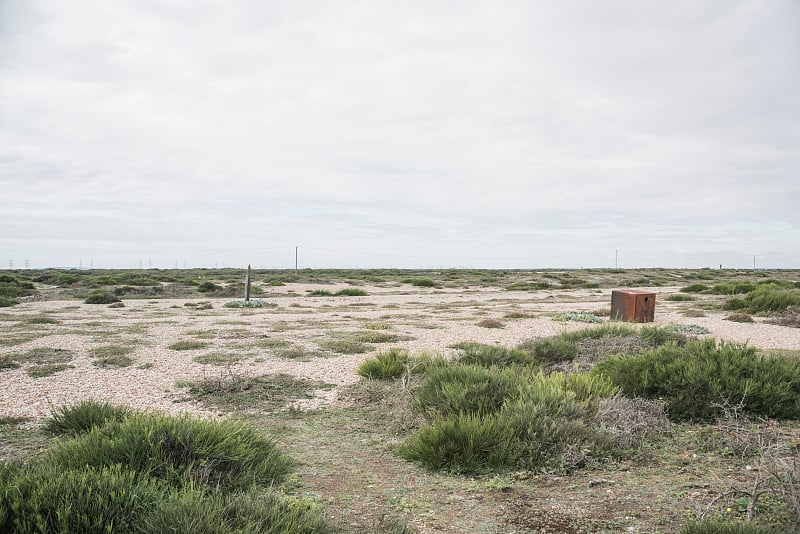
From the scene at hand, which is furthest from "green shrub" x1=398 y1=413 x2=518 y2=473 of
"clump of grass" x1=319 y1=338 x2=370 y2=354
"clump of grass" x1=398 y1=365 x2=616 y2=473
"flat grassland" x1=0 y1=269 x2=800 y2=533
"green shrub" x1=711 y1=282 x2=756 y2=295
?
"green shrub" x1=711 y1=282 x2=756 y2=295

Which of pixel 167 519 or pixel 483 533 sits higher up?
pixel 167 519

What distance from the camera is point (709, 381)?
18.4ft

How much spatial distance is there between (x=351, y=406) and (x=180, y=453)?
3.03 metres

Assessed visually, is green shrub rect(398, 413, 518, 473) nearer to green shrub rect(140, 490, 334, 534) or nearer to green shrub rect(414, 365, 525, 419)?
green shrub rect(414, 365, 525, 419)

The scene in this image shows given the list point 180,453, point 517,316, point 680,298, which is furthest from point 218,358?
point 680,298

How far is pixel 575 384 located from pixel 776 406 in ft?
6.48

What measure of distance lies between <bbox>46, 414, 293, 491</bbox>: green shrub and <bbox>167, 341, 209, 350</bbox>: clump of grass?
6.86m

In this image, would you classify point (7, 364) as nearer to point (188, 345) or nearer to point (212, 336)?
point (188, 345)

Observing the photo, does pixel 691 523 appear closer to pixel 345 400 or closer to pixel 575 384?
pixel 575 384

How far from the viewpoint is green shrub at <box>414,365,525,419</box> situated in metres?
5.45

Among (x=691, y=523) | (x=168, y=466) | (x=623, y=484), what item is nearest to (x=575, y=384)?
(x=623, y=484)

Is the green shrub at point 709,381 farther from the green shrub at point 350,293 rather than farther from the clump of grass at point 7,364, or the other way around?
the green shrub at point 350,293

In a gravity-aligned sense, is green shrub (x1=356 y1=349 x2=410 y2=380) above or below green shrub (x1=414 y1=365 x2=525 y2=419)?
below

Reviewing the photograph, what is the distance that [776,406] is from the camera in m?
5.41
